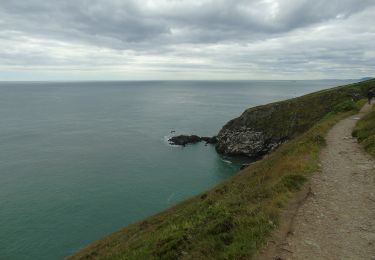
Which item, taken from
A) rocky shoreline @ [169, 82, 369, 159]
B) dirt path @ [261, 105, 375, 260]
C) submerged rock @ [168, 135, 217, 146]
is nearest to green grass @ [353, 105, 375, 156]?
dirt path @ [261, 105, 375, 260]

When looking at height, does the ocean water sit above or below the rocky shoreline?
below

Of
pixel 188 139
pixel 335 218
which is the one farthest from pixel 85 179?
pixel 335 218

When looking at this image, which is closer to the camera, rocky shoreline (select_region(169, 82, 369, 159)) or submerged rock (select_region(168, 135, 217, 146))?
rocky shoreline (select_region(169, 82, 369, 159))

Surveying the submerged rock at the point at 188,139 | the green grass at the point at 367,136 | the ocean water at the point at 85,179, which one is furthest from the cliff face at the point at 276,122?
the green grass at the point at 367,136

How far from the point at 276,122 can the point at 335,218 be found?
75136mm

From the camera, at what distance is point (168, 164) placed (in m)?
73.9

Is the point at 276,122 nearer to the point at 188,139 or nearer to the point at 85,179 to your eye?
the point at 188,139

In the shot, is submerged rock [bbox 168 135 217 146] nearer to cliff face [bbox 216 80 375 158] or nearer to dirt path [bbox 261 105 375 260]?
cliff face [bbox 216 80 375 158]

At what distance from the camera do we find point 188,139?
97.3m

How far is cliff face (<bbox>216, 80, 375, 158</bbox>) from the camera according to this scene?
258 feet

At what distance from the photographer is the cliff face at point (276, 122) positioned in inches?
3095

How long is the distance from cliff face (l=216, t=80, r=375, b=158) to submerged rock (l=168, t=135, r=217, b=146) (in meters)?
4.30

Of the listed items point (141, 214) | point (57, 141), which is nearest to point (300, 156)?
point (141, 214)

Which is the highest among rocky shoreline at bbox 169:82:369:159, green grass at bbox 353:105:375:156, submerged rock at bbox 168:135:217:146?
green grass at bbox 353:105:375:156
